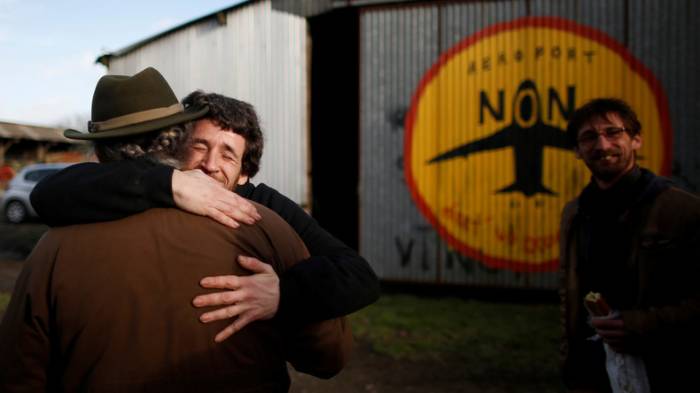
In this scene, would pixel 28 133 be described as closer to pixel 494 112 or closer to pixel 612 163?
pixel 494 112

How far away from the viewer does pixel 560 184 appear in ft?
24.3

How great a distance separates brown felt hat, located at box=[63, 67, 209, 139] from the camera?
159cm

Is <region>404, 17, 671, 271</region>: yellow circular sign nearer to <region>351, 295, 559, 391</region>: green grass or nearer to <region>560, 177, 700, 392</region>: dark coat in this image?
<region>351, 295, 559, 391</region>: green grass

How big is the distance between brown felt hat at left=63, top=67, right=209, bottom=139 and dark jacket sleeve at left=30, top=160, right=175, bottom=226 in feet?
0.46

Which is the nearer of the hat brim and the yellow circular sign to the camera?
the hat brim

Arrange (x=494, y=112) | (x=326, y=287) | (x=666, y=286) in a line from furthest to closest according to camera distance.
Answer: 1. (x=494, y=112)
2. (x=666, y=286)
3. (x=326, y=287)

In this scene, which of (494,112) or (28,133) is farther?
(28,133)

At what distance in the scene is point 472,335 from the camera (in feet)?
21.0

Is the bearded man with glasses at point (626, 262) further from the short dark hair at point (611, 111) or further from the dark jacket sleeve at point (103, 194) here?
the dark jacket sleeve at point (103, 194)

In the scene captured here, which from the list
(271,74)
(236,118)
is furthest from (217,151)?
(271,74)

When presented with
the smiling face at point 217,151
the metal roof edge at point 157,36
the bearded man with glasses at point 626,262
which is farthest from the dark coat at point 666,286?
the metal roof edge at point 157,36

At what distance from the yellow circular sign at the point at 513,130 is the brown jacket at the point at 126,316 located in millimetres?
6651

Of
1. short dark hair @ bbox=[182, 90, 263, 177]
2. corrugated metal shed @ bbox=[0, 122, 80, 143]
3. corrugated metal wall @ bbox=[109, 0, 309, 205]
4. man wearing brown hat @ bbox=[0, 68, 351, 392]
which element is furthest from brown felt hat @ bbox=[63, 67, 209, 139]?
corrugated metal shed @ bbox=[0, 122, 80, 143]

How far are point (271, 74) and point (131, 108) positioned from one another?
7503mm
